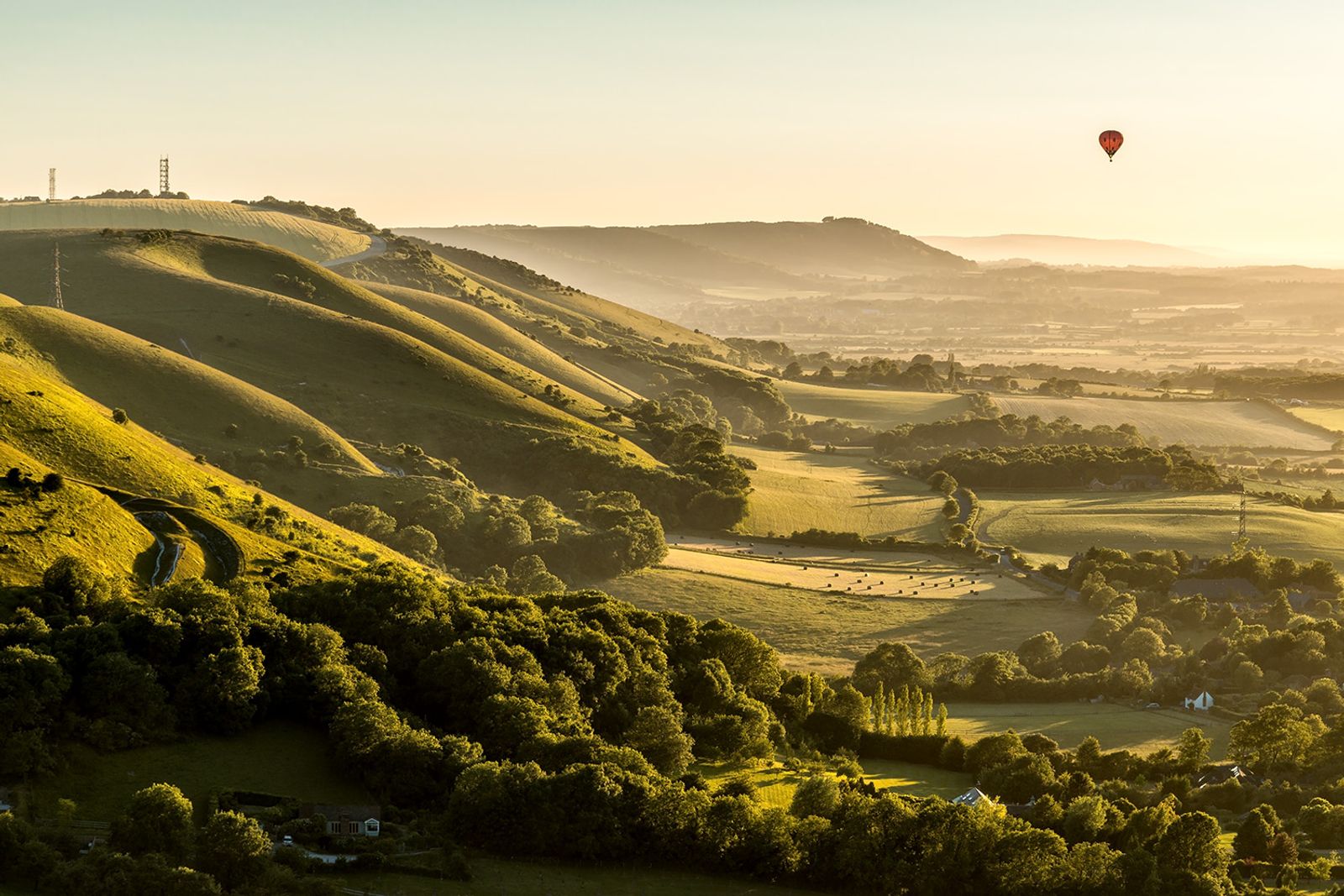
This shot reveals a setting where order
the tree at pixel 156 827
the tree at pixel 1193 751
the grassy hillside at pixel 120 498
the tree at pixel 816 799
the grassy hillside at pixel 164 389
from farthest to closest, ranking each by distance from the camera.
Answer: the grassy hillside at pixel 164 389 → the tree at pixel 1193 751 → the grassy hillside at pixel 120 498 → the tree at pixel 816 799 → the tree at pixel 156 827

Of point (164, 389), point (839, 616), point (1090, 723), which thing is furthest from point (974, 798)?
point (164, 389)

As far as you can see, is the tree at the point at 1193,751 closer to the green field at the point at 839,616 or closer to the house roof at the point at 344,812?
the green field at the point at 839,616

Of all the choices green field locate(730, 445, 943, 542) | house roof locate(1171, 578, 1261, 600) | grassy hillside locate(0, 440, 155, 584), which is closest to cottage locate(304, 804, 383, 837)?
grassy hillside locate(0, 440, 155, 584)

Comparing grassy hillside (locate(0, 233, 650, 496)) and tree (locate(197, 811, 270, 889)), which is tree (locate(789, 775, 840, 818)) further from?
grassy hillside (locate(0, 233, 650, 496))

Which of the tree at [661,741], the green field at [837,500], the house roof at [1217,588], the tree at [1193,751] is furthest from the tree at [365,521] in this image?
the house roof at [1217,588]

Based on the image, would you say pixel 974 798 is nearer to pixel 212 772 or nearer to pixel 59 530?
pixel 212 772

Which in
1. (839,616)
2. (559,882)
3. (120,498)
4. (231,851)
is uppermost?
(120,498)
